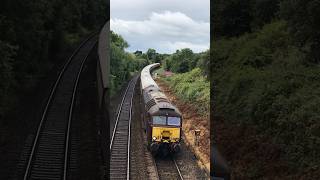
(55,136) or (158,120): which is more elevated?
(158,120)

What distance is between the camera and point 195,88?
28.6 m

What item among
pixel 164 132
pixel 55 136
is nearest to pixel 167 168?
pixel 164 132

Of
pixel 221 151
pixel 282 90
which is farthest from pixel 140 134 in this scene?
pixel 282 90

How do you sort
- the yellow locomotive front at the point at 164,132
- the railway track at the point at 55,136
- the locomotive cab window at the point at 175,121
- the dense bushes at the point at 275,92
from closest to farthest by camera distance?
1. the dense bushes at the point at 275,92
2. the railway track at the point at 55,136
3. the yellow locomotive front at the point at 164,132
4. the locomotive cab window at the point at 175,121

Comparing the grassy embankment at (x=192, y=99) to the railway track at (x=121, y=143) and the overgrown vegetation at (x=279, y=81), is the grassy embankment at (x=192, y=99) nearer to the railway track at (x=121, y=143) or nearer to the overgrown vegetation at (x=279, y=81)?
the overgrown vegetation at (x=279, y=81)

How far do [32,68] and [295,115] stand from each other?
19.2 meters

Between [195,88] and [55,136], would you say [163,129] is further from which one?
[195,88]

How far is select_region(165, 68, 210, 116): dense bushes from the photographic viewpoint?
28.0 meters

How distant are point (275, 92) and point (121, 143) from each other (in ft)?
24.7

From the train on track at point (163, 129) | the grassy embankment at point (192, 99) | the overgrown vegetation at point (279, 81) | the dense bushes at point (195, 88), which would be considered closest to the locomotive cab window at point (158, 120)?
the train on track at point (163, 129)

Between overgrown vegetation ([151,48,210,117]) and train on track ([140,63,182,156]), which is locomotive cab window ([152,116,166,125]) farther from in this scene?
overgrown vegetation ([151,48,210,117])

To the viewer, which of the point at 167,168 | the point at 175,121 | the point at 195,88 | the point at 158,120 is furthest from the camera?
the point at 195,88

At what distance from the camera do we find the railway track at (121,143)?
59.4ft

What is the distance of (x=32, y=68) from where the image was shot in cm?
3098
